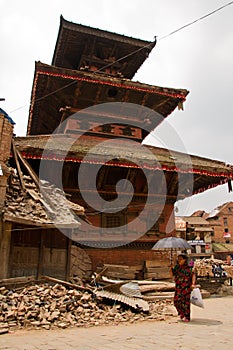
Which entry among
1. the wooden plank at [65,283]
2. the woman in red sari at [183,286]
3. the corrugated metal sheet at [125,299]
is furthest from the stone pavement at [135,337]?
the wooden plank at [65,283]

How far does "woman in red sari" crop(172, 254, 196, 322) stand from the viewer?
6.60 m

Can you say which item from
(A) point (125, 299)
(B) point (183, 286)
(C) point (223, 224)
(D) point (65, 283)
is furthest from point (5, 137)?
(C) point (223, 224)

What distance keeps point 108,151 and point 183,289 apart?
670cm

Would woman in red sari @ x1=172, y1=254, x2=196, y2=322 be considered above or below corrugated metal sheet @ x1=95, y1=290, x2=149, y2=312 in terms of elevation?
above

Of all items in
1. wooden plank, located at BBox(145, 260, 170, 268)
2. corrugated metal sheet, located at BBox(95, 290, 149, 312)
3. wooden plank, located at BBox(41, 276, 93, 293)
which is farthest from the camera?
wooden plank, located at BBox(145, 260, 170, 268)

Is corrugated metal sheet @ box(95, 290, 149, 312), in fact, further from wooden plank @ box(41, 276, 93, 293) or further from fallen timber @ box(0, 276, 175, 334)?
wooden plank @ box(41, 276, 93, 293)

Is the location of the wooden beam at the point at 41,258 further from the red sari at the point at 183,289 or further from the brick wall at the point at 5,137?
the red sari at the point at 183,289

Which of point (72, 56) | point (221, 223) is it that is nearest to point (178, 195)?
point (72, 56)

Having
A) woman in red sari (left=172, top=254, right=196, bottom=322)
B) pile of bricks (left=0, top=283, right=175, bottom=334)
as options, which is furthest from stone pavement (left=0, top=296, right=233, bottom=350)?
pile of bricks (left=0, top=283, right=175, bottom=334)

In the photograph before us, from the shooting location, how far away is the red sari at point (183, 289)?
260 inches

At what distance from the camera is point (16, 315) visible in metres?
6.09

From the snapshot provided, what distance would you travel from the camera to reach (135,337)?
5031 millimetres

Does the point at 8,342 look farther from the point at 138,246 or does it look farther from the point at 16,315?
the point at 138,246

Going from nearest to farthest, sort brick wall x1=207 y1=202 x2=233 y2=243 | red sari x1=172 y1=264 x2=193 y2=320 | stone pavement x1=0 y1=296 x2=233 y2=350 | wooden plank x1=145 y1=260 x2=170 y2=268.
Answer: stone pavement x1=0 y1=296 x2=233 y2=350 < red sari x1=172 y1=264 x2=193 y2=320 < wooden plank x1=145 y1=260 x2=170 y2=268 < brick wall x1=207 y1=202 x2=233 y2=243
